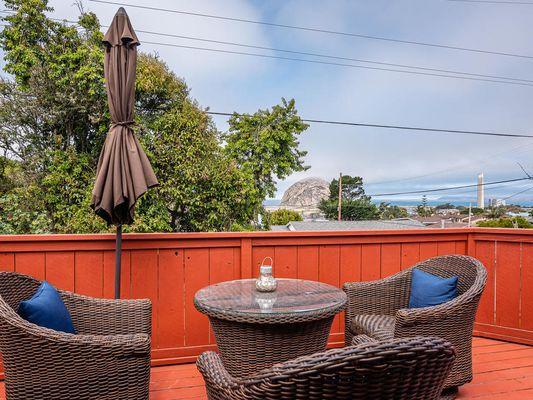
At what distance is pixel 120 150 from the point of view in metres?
2.38

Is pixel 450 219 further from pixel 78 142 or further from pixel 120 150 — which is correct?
pixel 120 150

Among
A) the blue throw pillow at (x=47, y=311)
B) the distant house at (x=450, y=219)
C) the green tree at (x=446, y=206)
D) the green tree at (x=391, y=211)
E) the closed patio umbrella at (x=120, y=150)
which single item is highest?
the closed patio umbrella at (x=120, y=150)

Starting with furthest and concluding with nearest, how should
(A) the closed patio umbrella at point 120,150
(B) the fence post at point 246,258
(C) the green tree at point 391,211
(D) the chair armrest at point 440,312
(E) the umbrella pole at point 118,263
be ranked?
(C) the green tree at point 391,211 < (B) the fence post at point 246,258 < (E) the umbrella pole at point 118,263 < (A) the closed patio umbrella at point 120,150 < (D) the chair armrest at point 440,312

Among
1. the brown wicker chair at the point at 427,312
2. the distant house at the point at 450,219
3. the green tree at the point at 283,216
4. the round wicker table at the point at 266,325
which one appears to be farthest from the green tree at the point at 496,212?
the round wicker table at the point at 266,325

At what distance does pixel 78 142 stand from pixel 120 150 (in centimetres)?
1180

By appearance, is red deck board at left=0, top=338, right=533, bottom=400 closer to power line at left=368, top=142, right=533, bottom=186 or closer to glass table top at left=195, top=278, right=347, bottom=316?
A: glass table top at left=195, top=278, right=347, bottom=316

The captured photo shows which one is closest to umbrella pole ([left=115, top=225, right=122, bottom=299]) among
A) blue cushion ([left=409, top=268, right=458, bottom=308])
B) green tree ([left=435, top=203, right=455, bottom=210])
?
blue cushion ([left=409, top=268, right=458, bottom=308])

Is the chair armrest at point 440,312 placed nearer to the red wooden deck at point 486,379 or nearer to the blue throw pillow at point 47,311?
the red wooden deck at point 486,379

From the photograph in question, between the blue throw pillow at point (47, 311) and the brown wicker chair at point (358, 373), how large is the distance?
4.35 feet

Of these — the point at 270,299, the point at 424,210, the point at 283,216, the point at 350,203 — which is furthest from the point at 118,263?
the point at 424,210

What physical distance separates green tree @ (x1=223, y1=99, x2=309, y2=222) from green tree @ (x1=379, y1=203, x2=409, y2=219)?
22417mm

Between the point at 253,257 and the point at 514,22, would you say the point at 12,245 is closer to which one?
the point at 253,257

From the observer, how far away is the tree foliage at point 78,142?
11398 millimetres

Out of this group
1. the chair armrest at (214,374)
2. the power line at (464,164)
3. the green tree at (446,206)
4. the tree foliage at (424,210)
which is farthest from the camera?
the tree foliage at (424,210)
